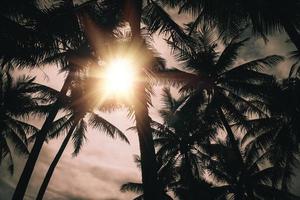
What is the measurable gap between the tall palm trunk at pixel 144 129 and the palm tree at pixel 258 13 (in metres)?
1.63

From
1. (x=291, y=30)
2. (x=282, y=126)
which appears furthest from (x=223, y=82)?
(x=291, y=30)

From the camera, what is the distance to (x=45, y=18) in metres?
5.95

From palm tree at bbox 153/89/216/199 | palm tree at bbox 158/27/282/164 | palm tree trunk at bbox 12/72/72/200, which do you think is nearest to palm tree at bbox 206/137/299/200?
palm tree at bbox 153/89/216/199

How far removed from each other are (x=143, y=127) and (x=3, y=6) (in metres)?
4.65

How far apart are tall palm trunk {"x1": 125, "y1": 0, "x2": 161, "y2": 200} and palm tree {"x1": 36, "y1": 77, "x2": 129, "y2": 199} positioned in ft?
13.8

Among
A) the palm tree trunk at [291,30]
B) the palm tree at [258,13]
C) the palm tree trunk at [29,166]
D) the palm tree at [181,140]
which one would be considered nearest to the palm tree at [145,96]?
the palm tree at [258,13]

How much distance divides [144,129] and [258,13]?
3715 millimetres

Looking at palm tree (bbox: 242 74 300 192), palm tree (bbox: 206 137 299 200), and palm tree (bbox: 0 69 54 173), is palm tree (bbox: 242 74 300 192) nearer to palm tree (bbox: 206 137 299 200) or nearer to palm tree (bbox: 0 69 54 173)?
palm tree (bbox: 206 137 299 200)

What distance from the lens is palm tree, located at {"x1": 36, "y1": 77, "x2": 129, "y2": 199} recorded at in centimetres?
→ 1194

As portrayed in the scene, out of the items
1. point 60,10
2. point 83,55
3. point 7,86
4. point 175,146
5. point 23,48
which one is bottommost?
point 23,48

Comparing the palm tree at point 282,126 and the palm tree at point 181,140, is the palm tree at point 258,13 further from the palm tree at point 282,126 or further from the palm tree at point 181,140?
the palm tree at point 181,140

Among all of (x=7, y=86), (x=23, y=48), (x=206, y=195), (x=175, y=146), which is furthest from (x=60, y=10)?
(x=206, y=195)

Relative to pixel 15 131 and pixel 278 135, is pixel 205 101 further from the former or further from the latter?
pixel 15 131

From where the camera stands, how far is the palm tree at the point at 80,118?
39.2ft
